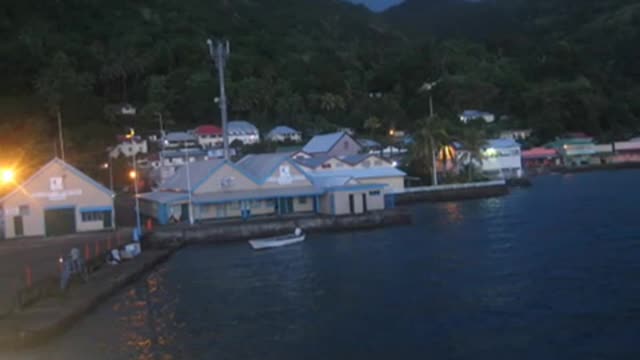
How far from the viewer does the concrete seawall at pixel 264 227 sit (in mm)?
30922

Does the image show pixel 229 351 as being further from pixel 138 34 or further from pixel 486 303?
pixel 138 34

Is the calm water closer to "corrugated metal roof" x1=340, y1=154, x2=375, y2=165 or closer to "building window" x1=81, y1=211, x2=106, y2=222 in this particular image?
"building window" x1=81, y1=211, x2=106, y2=222

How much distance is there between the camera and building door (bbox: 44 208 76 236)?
3159 centimetres

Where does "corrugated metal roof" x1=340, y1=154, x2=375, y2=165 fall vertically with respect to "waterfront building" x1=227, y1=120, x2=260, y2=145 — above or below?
below

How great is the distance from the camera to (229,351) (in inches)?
577

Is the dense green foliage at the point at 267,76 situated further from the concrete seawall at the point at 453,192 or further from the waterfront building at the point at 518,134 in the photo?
the concrete seawall at the point at 453,192

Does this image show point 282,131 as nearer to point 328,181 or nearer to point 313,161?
point 313,161

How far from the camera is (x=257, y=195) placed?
3478 centimetres

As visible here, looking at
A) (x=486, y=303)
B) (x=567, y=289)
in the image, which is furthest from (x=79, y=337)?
(x=567, y=289)

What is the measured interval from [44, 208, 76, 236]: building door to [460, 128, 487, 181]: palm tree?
105 ft

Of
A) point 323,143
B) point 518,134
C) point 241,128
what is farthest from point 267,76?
point 323,143

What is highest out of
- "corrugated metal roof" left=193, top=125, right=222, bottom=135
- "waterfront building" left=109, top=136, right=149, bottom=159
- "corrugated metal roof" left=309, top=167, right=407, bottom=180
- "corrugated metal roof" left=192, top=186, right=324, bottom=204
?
"corrugated metal roof" left=193, top=125, right=222, bottom=135

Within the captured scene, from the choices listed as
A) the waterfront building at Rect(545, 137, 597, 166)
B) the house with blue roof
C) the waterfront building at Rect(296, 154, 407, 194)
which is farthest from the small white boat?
the waterfront building at Rect(545, 137, 597, 166)

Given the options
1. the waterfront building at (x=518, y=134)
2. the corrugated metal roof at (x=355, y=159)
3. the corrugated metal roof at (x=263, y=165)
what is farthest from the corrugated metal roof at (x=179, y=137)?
the waterfront building at (x=518, y=134)
